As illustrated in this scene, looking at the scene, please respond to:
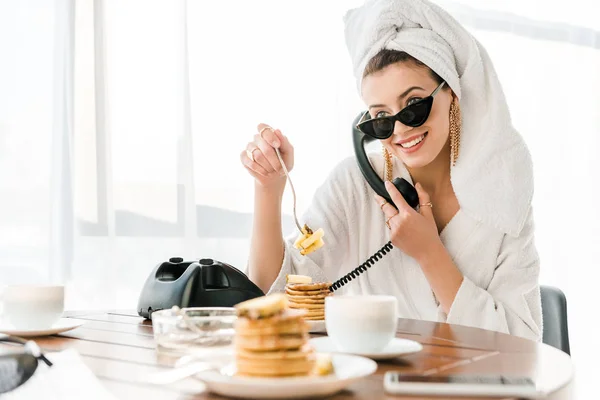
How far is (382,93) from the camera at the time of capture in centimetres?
179

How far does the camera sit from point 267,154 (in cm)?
164

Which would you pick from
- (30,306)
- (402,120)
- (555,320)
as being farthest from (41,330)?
(555,320)

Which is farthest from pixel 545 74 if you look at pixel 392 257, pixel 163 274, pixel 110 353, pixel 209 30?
pixel 110 353

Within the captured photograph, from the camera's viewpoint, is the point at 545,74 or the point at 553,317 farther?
the point at 545,74

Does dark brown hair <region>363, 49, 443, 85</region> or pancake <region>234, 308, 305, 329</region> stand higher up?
dark brown hair <region>363, 49, 443, 85</region>

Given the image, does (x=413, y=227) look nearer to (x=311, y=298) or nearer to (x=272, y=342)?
(x=311, y=298)

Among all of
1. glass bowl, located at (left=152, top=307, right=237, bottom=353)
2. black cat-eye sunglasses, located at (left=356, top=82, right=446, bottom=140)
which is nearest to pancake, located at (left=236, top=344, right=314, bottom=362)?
glass bowl, located at (left=152, top=307, right=237, bottom=353)

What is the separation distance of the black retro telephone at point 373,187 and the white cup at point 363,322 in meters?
0.97

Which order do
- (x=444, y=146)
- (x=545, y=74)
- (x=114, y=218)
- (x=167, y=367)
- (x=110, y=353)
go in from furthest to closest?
(x=545, y=74), (x=114, y=218), (x=444, y=146), (x=110, y=353), (x=167, y=367)

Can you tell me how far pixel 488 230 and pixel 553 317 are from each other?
0.97 ft

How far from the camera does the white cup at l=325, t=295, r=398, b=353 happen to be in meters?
0.83

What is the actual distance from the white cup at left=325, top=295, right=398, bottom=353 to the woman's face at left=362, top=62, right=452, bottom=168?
99 cm

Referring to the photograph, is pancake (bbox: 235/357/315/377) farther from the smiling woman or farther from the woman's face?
the woman's face

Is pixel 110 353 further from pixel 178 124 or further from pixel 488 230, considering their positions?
pixel 178 124
